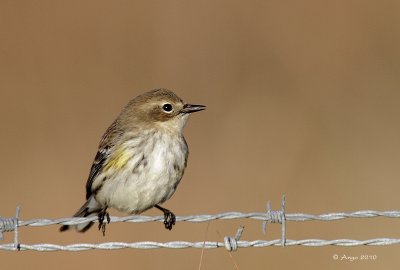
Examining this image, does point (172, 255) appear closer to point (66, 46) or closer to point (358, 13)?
point (66, 46)

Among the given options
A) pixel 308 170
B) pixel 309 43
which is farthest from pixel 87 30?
pixel 308 170

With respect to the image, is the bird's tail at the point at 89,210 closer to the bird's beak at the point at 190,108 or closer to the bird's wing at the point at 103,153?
the bird's wing at the point at 103,153

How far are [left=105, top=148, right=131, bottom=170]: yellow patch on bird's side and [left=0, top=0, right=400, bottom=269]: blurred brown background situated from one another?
276 cm

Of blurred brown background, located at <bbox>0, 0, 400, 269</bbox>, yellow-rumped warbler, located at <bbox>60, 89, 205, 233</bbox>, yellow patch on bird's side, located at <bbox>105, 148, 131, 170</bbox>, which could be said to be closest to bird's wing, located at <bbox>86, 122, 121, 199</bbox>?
yellow-rumped warbler, located at <bbox>60, 89, 205, 233</bbox>

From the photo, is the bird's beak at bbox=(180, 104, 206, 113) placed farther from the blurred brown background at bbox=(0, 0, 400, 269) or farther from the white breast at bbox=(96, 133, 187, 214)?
the blurred brown background at bbox=(0, 0, 400, 269)

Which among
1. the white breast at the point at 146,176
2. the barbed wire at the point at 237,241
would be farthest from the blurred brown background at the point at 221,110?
the barbed wire at the point at 237,241

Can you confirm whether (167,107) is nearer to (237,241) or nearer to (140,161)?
(140,161)

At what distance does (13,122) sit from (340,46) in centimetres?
570

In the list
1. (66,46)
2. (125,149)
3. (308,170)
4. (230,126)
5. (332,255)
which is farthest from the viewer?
(66,46)

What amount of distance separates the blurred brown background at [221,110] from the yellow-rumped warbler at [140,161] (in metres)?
2.44

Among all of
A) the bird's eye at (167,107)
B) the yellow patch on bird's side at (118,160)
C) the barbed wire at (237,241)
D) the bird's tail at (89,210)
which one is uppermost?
the bird's eye at (167,107)

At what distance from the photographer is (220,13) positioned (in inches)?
680

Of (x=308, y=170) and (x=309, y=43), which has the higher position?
(x=309, y=43)

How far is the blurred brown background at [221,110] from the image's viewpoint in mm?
12312
